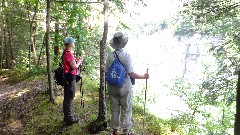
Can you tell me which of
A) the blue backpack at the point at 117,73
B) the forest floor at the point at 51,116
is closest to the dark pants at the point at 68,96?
the forest floor at the point at 51,116

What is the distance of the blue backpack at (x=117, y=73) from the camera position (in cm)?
397

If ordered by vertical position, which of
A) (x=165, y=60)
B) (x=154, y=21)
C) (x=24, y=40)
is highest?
(x=154, y=21)

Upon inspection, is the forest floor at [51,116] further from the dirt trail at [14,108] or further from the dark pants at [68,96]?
the dark pants at [68,96]

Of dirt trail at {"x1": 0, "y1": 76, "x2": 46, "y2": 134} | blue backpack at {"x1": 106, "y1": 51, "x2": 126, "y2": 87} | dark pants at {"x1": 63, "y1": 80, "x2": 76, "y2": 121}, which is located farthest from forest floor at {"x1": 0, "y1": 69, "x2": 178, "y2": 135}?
blue backpack at {"x1": 106, "y1": 51, "x2": 126, "y2": 87}

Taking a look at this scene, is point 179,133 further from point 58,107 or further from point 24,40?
point 24,40

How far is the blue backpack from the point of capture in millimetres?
3975

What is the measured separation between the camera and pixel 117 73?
3990mm

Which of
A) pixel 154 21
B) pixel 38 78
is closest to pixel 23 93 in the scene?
pixel 38 78

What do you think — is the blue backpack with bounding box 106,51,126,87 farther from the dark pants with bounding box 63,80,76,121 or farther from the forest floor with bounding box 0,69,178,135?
the dark pants with bounding box 63,80,76,121

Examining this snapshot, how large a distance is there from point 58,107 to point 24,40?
1370cm

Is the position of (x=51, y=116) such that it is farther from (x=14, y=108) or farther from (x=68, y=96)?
(x=14, y=108)

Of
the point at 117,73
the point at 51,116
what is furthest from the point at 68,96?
the point at 117,73

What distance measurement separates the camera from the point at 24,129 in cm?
595

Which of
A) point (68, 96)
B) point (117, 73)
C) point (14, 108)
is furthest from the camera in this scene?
point (14, 108)
